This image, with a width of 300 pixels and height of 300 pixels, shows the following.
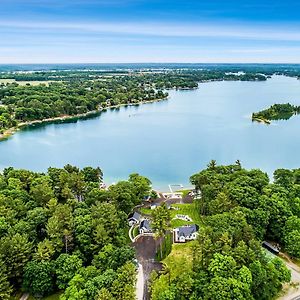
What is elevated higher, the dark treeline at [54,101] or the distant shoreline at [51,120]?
the dark treeline at [54,101]

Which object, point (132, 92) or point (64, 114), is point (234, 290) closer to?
point (64, 114)

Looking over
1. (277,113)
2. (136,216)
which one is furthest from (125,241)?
(277,113)

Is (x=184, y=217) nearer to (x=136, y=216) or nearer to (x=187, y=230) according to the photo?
(x=187, y=230)

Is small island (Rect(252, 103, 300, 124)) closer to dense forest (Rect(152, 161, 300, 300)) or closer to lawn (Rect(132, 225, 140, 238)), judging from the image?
dense forest (Rect(152, 161, 300, 300))

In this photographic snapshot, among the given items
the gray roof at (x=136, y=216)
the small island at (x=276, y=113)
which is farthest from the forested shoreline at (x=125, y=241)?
the small island at (x=276, y=113)

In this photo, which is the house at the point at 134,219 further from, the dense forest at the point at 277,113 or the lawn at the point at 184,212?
the dense forest at the point at 277,113

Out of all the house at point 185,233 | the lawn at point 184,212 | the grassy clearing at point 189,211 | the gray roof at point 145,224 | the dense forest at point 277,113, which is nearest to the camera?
the house at point 185,233

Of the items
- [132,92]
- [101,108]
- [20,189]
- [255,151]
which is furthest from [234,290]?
[132,92]

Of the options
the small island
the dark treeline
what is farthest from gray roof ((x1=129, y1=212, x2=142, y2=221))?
the small island
